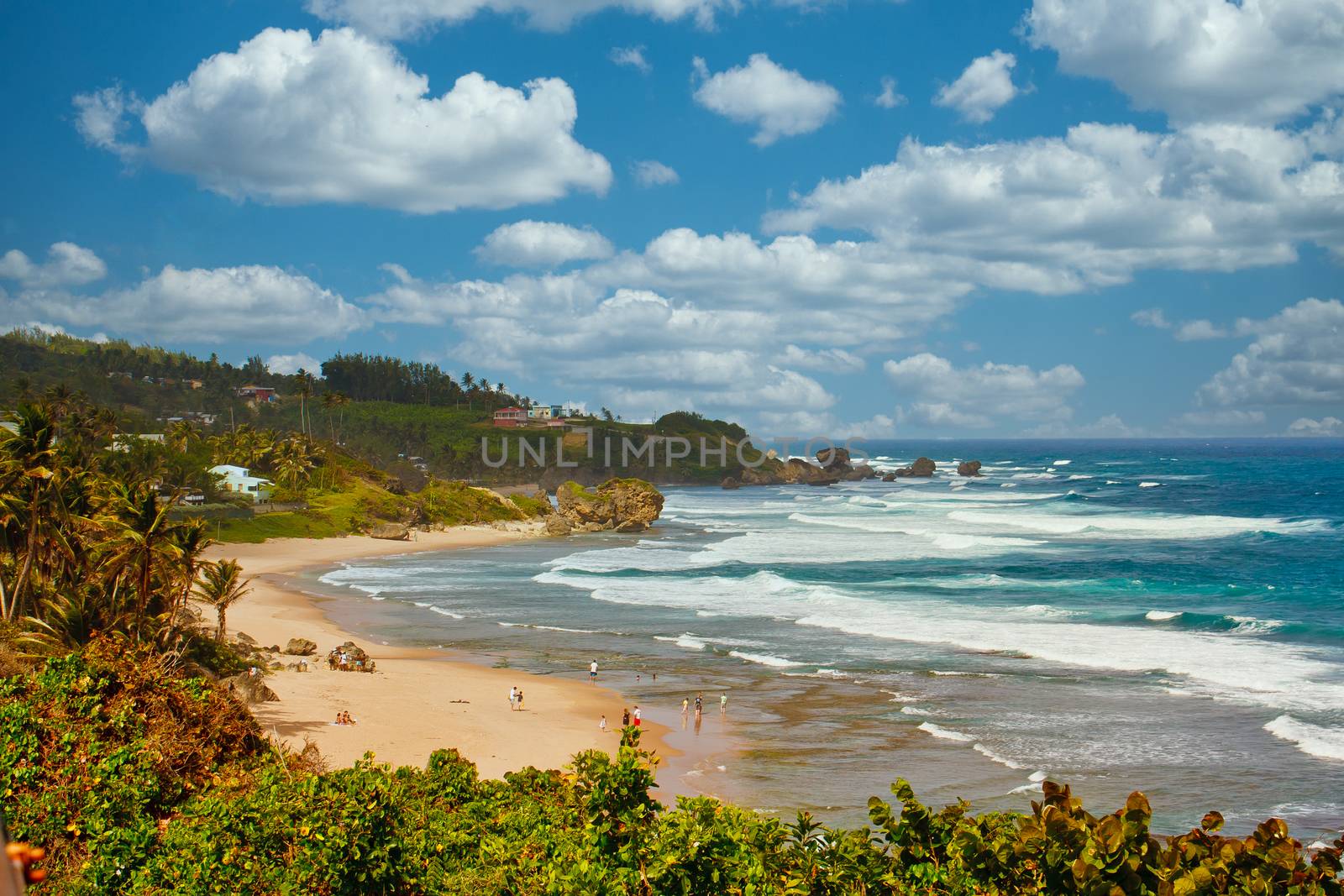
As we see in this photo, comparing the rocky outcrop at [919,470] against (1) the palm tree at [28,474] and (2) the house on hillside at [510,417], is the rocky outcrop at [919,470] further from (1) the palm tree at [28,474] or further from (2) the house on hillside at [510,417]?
(1) the palm tree at [28,474]

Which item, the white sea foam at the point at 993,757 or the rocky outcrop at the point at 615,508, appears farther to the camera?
the rocky outcrop at the point at 615,508

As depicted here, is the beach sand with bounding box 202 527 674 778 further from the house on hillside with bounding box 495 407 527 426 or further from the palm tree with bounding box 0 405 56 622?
the house on hillside with bounding box 495 407 527 426

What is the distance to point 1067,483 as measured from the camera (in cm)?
13712

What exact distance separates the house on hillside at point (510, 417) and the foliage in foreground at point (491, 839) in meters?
175

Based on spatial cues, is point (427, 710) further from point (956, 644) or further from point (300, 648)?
point (956, 644)

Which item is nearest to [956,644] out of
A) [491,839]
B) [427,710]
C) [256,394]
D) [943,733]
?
[943,733]

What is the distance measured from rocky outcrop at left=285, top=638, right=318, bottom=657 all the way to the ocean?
16.3ft

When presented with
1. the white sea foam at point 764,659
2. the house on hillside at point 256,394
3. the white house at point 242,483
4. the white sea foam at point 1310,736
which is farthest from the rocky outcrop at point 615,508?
the house on hillside at point 256,394

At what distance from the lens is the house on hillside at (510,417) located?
18688cm

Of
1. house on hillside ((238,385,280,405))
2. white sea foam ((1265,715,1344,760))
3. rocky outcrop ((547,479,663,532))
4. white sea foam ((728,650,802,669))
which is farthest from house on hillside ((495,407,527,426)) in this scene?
white sea foam ((1265,715,1344,760))

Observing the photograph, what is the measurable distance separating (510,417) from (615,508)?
96484mm

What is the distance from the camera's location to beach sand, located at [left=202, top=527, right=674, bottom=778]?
1003 inches

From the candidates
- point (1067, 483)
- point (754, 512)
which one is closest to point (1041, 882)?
point (754, 512)

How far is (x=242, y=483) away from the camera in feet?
291
